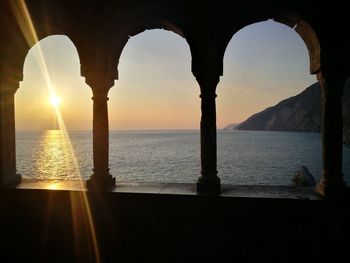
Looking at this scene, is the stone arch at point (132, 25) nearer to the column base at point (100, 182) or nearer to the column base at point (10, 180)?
the column base at point (100, 182)

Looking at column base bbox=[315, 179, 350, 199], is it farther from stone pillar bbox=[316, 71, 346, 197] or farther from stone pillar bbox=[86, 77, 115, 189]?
stone pillar bbox=[86, 77, 115, 189]

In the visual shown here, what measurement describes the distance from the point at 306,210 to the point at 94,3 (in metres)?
4.70

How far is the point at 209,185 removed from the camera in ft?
14.9

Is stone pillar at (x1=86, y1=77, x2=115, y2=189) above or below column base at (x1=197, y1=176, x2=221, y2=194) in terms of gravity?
above

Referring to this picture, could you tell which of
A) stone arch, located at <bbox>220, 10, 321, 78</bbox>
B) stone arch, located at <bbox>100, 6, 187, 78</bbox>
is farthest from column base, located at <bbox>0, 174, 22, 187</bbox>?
stone arch, located at <bbox>220, 10, 321, 78</bbox>

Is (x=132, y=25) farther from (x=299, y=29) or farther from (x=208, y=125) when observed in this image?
(x=299, y=29)

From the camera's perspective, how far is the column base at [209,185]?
14.7 feet

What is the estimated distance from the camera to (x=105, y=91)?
16.6 ft

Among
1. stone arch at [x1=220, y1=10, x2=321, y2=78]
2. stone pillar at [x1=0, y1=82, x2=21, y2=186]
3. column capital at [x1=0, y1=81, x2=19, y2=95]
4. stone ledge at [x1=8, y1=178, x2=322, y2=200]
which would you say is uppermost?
stone arch at [x1=220, y1=10, x2=321, y2=78]

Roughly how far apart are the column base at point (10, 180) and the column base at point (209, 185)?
3.35m

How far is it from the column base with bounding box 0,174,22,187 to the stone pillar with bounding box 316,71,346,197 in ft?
17.1

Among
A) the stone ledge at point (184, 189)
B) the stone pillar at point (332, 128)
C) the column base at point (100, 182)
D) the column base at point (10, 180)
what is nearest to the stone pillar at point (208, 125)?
the stone ledge at point (184, 189)

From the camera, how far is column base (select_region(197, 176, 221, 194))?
4.49m

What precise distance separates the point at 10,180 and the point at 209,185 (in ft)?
11.8
